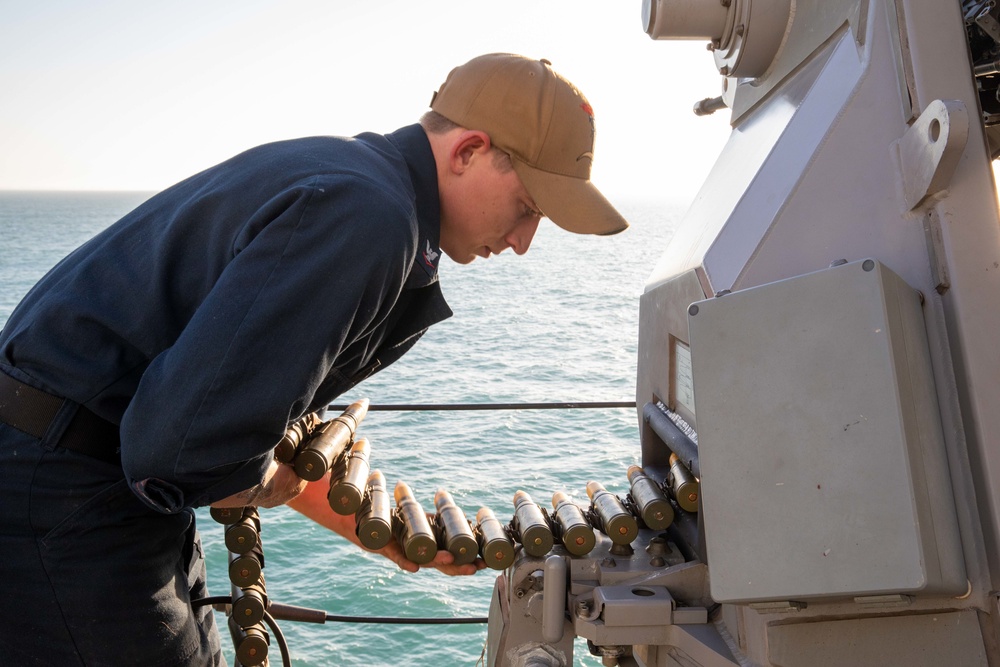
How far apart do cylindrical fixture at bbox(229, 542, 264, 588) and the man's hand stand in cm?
36

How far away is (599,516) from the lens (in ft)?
8.86

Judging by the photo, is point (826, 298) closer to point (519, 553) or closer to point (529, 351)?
point (519, 553)

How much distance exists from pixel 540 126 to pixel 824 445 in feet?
2.91

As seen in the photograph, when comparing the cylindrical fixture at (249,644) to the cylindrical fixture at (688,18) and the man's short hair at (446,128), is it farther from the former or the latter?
the cylindrical fixture at (688,18)

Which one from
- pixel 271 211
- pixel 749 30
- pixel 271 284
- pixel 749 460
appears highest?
pixel 749 30

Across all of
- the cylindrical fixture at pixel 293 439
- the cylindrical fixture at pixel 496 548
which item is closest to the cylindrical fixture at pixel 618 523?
the cylindrical fixture at pixel 496 548

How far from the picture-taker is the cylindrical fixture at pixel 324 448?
245 centimetres

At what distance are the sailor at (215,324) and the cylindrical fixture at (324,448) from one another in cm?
7

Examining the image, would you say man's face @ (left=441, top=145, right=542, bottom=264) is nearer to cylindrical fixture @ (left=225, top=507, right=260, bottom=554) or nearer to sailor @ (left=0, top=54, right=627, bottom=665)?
sailor @ (left=0, top=54, right=627, bottom=665)

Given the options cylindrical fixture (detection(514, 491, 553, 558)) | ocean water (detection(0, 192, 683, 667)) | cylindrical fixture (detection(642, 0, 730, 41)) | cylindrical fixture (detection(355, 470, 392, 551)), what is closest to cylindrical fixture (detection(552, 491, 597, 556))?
cylindrical fixture (detection(514, 491, 553, 558))

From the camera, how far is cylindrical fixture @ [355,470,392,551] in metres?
2.55

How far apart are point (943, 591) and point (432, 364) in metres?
22.9

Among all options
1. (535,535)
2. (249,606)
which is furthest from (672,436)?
(249,606)

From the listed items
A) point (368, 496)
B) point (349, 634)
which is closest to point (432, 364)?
point (349, 634)
